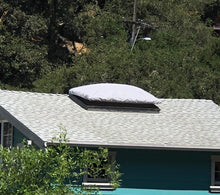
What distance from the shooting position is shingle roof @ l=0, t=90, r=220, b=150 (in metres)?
17.1

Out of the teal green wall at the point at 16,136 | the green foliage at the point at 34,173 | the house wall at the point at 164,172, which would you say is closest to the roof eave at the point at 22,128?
the teal green wall at the point at 16,136

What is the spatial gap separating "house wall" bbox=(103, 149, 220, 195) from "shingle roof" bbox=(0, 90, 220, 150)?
1.47 ft

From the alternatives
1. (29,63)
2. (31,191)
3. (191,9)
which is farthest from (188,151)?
(191,9)

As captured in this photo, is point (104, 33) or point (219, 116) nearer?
point (219, 116)

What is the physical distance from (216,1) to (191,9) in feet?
20.4

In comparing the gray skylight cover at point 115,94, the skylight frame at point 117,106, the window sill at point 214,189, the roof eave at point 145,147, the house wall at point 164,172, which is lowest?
the window sill at point 214,189

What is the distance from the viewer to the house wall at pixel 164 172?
17.7m

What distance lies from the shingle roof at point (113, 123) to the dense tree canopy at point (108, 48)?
867 cm

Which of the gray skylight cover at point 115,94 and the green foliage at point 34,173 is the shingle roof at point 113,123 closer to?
the gray skylight cover at point 115,94

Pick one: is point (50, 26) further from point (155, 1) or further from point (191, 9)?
point (191, 9)

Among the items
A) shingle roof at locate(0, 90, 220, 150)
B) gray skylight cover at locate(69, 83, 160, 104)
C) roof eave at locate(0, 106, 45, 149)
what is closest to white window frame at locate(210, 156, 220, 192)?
shingle roof at locate(0, 90, 220, 150)

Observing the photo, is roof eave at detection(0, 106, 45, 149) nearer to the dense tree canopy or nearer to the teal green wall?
the teal green wall

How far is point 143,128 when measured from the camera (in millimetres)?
18609

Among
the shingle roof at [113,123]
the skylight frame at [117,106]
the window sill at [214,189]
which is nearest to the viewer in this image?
the shingle roof at [113,123]
